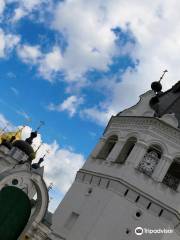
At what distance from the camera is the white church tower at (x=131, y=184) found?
631 inches

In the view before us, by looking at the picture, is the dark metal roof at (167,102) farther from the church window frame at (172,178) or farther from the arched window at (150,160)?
the church window frame at (172,178)

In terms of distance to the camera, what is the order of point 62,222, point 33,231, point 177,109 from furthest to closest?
1. point 177,109
2. point 62,222
3. point 33,231

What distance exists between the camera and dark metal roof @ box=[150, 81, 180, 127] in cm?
1833

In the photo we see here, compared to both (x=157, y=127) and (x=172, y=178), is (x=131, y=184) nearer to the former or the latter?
(x=172, y=178)

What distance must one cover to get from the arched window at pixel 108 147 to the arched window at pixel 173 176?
2.89 metres

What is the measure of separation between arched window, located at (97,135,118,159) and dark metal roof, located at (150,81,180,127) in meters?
2.40

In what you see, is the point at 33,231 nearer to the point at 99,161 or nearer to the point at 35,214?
the point at 35,214

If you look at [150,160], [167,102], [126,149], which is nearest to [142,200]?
[150,160]

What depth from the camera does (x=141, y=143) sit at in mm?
17172

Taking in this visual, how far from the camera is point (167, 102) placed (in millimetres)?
19109

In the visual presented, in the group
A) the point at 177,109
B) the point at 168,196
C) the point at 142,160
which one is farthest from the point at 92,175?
the point at 177,109

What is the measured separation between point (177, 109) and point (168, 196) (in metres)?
4.36

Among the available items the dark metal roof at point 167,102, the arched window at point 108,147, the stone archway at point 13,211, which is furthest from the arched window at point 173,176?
the stone archway at point 13,211

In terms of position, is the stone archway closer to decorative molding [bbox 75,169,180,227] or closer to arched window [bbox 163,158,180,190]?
decorative molding [bbox 75,169,180,227]
